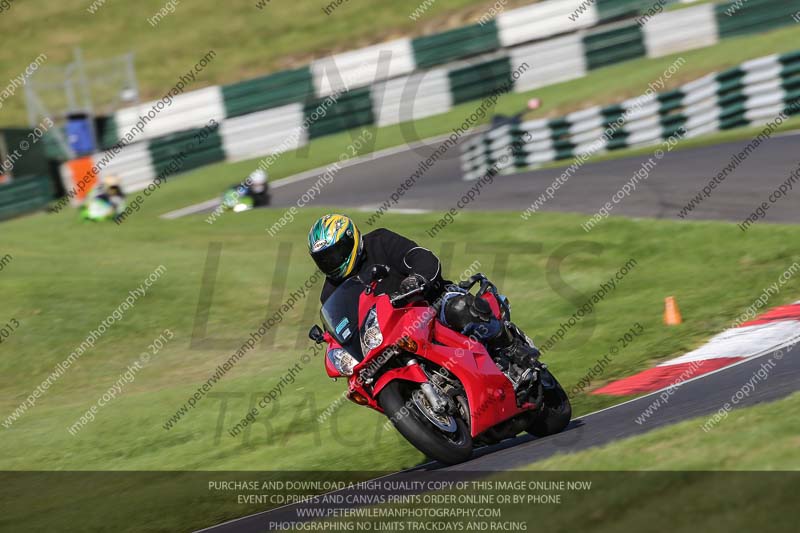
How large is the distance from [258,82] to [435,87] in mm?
5226

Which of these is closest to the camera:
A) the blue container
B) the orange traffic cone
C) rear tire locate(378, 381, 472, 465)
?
rear tire locate(378, 381, 472, 465)

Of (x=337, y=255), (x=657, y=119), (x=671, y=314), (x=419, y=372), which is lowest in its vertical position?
(x=657, y=119)

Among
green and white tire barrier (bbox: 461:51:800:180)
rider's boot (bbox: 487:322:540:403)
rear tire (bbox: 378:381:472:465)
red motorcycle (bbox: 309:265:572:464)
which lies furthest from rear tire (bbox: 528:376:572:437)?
green and white tire barrier (bbox: 461:51:800:180)

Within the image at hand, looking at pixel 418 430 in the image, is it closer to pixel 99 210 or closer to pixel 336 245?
pixel 336 245

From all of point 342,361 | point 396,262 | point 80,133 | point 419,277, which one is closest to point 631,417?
point 419,277

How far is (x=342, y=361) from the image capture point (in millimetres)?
7480

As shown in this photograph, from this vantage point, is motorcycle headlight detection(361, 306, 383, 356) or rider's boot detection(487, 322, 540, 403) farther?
rider's boot detection(487, 322, 540, 403)

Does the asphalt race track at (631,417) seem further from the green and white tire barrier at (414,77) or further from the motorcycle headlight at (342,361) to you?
the green and white tire barrier at (414,77)

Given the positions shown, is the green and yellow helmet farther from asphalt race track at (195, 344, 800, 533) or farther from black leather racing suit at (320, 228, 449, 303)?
asphalt race track at (195, 344, 800, 533)

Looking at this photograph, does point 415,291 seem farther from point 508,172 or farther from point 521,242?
point 508,172

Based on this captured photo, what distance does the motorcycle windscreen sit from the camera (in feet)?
24.4

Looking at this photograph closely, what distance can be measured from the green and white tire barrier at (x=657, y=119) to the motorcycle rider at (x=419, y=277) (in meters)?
14.0

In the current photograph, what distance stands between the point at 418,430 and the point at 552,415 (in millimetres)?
1524

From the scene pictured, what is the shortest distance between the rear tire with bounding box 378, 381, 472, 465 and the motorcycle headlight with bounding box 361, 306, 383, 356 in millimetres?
285
